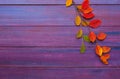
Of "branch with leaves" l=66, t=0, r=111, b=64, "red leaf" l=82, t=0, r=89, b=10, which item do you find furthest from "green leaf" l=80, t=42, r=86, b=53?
"red leaf" l=82, t=0, r=89, b=10

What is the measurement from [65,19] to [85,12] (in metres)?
0.13

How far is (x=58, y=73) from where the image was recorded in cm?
143

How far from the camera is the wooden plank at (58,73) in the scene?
1419 mm

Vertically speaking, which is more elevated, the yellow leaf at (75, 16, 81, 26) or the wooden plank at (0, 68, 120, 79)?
the yellow leaf at (75, 16, 81, 26)

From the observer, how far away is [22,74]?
4.71 feet

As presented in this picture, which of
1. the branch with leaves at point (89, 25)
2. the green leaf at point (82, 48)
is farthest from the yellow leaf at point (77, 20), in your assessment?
the green leaf at point (82, 48)

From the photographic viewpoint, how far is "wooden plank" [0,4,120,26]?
139cm

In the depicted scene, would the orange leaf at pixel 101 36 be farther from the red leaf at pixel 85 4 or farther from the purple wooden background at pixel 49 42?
the red leaf at pixel 85 4

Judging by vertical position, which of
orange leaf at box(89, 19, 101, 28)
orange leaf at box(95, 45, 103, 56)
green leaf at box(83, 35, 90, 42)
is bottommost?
orange leaf at box(95, 45, 103, 56)

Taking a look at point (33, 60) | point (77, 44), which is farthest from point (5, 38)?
point (77, 44)

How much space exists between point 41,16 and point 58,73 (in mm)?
380

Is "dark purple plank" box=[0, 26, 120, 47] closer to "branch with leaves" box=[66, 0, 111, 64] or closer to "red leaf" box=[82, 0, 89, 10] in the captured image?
"branch with leaves" box=[66, 0, 111, 64]

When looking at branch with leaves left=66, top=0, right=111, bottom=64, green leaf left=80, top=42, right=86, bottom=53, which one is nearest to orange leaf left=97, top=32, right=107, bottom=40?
branch with leaves left=66, top=0, right=111, bottom=64

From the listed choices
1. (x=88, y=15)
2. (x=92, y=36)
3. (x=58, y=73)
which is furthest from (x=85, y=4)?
(x=58, y=73)
